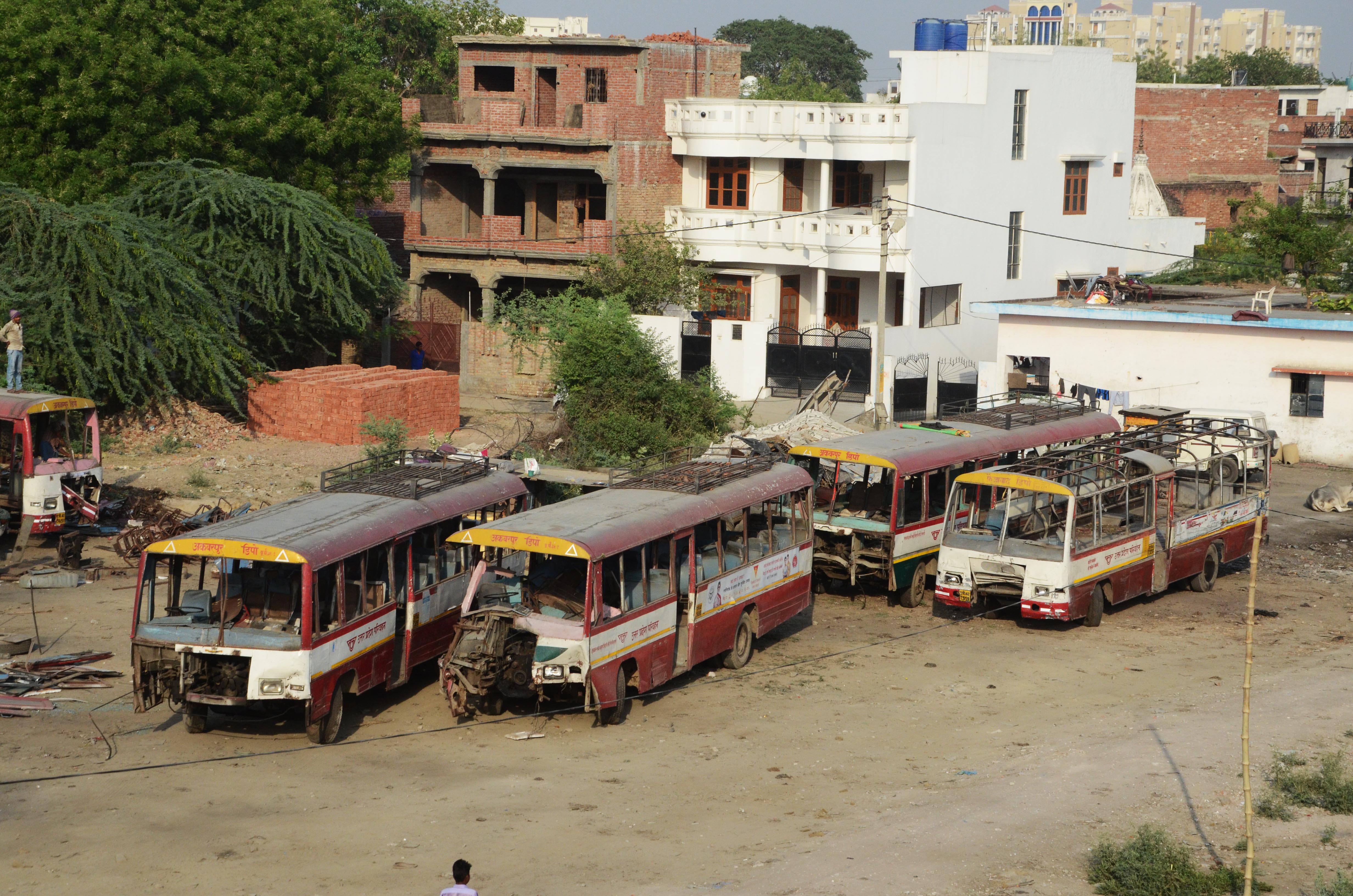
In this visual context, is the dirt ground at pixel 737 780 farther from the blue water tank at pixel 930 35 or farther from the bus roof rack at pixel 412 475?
the blue water tank at pixel 930 35

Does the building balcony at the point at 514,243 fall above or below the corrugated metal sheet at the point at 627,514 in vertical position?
above

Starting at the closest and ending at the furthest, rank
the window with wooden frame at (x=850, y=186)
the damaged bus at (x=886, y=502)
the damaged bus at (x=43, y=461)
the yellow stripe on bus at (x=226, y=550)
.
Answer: the yellow stripe on bus at (x=226, y=550), the damaged bus at (x=886, y=502), the damaged bus at (x=43, y=461), the window with wooden frame at (x=850, y=186)

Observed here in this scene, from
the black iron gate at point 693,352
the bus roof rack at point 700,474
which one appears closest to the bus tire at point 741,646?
the bus roof rack at point 700,474

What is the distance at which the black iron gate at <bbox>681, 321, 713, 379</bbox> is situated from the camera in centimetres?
3875

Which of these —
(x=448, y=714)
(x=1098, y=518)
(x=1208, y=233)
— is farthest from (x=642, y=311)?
(x=1208, y=233)

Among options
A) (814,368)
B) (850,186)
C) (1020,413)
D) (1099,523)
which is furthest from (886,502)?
(850,186)

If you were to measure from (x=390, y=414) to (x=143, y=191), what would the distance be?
310 inches

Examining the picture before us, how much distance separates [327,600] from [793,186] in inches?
1239

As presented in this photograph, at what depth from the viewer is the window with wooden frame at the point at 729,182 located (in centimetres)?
4359

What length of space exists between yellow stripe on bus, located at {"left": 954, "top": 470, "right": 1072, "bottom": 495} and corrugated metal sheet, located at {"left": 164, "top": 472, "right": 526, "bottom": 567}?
21.1ft

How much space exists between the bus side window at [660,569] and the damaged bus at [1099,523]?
15.7 ft

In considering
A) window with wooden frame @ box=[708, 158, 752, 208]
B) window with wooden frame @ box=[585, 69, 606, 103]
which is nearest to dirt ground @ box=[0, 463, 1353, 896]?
window with wooden frame @ box=[708, 158, 752, 208]

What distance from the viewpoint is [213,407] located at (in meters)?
30.5

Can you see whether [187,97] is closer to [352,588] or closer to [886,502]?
[886,502]
